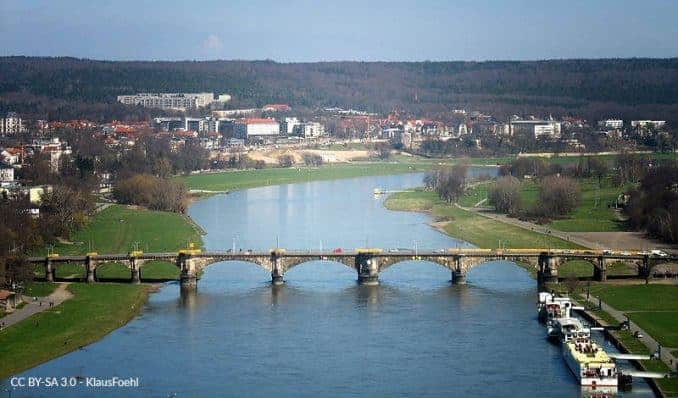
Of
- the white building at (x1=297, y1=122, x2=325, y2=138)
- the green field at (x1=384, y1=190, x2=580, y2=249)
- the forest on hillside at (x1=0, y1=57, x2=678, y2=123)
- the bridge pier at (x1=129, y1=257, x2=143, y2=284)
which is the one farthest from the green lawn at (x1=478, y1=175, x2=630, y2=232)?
the forest on hillside at (x1=0, y1=57, x2=678, y2=123)

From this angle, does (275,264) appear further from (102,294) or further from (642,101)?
(642,101)

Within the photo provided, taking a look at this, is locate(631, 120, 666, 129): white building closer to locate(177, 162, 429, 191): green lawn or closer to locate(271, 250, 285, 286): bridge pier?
locate(177, 162, 429, 191): green lawn

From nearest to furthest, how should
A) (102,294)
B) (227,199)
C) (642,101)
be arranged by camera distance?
(102,294), (227,199), (642,101)

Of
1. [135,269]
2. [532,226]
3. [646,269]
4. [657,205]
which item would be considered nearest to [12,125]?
[532,226]

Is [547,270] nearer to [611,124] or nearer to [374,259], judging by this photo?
[374,259]

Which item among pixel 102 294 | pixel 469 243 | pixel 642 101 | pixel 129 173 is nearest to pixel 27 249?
pixel 102 294
